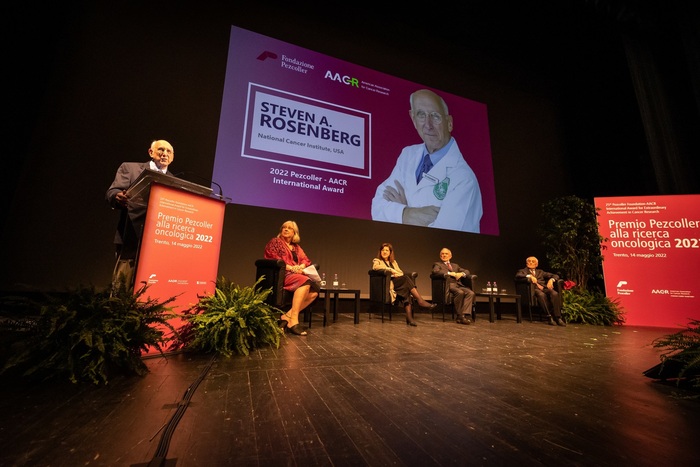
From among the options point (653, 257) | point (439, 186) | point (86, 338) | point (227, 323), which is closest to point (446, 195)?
point (439, 186)

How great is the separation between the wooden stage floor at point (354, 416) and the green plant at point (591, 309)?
2.98m

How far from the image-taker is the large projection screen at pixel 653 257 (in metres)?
4.09

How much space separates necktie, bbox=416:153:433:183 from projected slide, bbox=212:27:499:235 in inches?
2.4

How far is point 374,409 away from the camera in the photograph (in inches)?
42.9

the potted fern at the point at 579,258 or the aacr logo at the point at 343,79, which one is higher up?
the aacr logo at the point at 343,79

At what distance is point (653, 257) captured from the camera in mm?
4277

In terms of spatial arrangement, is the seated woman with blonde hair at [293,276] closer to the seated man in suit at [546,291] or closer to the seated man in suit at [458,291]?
the seated man in suit at [458,291]

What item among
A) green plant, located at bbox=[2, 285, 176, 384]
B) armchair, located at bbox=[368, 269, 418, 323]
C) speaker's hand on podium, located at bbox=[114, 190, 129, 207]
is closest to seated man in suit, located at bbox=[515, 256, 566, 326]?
armchair, located at bbox=[368, 269, 418, 323]

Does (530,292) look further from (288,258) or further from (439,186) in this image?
(288,258)

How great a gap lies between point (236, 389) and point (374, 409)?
2.11ft

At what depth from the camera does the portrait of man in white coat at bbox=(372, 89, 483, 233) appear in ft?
15.7

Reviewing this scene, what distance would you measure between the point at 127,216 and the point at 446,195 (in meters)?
4.58

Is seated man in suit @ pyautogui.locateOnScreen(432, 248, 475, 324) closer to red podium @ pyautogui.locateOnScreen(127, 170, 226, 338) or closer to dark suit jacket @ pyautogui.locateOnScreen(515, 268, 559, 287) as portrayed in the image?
Answer: dark suit jacket @ pyautogui.locateOnScreen(515, 268, 559, 287)

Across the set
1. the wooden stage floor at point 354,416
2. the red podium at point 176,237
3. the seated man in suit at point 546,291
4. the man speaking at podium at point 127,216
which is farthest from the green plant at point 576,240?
the man speaking at podium at point 127,216
